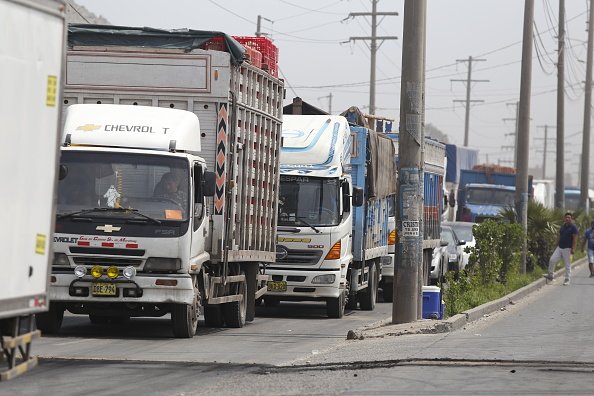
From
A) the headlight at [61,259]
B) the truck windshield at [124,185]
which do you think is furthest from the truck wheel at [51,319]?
the truck windshield at [124,185]

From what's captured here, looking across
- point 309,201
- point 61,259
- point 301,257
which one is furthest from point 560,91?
point 61,259

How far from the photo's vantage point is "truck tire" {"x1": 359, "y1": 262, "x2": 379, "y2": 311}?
2614 cm

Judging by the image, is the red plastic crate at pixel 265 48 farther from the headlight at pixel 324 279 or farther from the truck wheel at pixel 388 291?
the truck wheel at pixel 388 291

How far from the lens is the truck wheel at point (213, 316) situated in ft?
67.2

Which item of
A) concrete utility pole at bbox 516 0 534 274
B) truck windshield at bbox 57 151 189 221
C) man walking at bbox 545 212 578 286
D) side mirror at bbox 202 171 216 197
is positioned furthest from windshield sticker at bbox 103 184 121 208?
man walking at bbox 545 212 578 286

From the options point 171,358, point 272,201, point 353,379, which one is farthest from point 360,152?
point 353,379

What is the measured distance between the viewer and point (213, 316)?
2058 centimetres

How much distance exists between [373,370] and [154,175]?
5238mm

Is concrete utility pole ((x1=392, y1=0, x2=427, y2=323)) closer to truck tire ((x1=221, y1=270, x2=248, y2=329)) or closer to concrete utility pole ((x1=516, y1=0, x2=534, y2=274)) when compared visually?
truck tire ((x1=221, y1=270, x2=248, y2=329))

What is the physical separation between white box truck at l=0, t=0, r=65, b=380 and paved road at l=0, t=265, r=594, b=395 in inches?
84.4

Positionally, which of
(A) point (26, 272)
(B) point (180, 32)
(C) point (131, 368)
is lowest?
(C) point (131, 368)

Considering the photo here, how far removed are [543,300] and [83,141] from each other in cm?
1325

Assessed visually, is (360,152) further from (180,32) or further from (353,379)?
(353,379)

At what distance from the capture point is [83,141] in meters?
17.5
